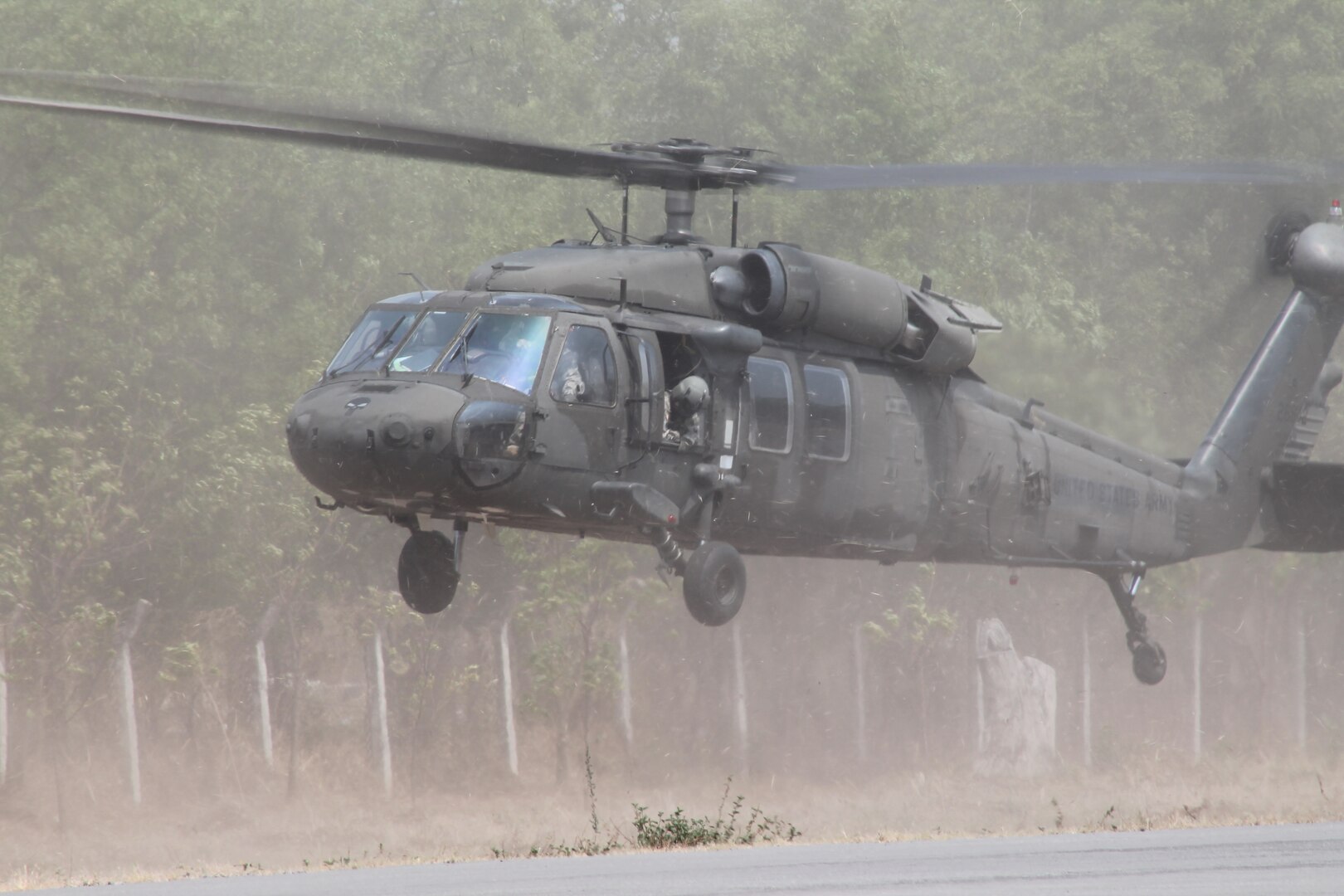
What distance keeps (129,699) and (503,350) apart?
1279cm

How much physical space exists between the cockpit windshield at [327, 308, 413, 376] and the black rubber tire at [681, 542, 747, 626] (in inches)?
99.9

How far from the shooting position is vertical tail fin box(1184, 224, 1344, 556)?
1650 cm

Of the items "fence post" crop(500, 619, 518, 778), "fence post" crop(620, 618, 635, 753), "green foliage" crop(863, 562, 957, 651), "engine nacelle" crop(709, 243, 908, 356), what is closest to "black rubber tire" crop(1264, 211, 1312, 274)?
"engine nacelle" crop(709, 243, 908, 356)

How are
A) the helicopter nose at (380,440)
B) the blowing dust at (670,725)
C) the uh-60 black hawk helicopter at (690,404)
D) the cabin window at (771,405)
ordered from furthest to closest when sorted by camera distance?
the blowing dust at (670,725) → the cabin window at (771,405) → the uh-60 black hawk helicopter at (690,404) → the helicopter nose at (380,440)

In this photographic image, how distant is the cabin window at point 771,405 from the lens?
1204cm

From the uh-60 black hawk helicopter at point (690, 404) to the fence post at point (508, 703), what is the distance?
34.9 feet

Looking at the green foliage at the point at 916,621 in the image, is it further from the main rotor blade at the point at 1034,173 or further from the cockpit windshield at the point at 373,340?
the cockpit windshield at the point at 373,340

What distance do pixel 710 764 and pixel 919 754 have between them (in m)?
4.22

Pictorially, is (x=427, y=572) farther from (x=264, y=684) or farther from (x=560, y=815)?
(x=264, y=684)

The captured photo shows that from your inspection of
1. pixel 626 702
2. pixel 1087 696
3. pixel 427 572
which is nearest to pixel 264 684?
pixel 626 702

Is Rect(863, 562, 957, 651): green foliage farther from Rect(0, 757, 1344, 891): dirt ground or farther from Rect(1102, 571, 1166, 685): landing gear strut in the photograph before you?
Rect(1102, 571, 1166, 685): landing gear strut

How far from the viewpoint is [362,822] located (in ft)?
68.1

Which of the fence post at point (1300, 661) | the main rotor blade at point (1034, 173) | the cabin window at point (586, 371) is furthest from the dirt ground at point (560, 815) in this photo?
the main rotor blade at point (1034, 173)

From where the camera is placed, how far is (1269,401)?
17.1 m
